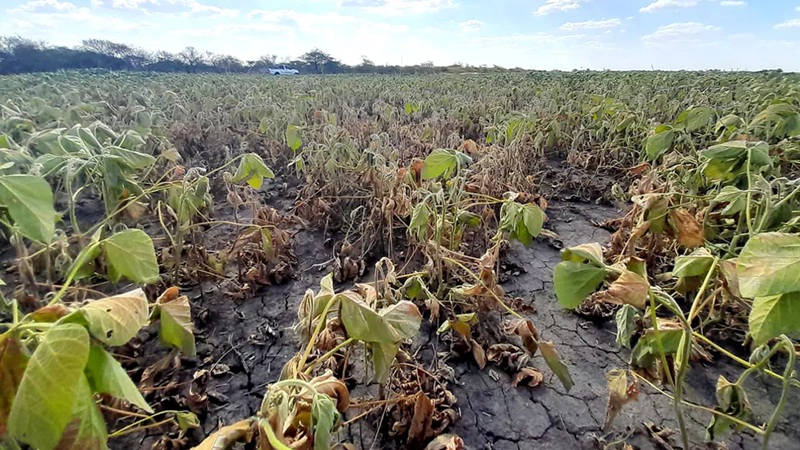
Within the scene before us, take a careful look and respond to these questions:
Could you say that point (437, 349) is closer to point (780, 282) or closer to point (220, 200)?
point (780, 282)

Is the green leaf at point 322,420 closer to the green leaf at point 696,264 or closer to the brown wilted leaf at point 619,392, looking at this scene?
the brown wilted leaf at point 619,392

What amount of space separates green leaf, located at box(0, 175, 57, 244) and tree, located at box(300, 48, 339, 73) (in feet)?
104

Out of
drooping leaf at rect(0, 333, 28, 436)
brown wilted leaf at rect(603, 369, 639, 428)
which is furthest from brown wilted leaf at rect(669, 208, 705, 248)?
drooping leaf at rect(0, 333, 28, 436)

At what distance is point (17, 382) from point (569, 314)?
71.6 inches

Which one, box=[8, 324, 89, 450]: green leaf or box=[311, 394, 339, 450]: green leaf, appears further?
box=[311, 394, 339, 450]: green leaf

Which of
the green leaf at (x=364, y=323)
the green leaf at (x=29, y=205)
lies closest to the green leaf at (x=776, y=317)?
the green leaf at (x=364, y=323)

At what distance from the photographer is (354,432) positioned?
1287 millimetres

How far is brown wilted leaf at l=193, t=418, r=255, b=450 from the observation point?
675 millimetres

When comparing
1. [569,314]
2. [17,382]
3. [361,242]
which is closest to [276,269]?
[361,242]

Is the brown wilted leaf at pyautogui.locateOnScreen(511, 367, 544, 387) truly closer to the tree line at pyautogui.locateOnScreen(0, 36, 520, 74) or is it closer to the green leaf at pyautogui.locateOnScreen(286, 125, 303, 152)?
the green leaf at pyautogui.locateOnScreen(286, 125, 303, 152)

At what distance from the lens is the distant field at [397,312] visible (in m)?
0.71

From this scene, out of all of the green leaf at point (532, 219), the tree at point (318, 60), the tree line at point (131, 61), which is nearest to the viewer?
the green leaf at point (532, 219)

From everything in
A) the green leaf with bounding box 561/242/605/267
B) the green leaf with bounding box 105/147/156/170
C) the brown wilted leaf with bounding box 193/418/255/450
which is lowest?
the brown wilted leaf with bounding box 193/418/255/450

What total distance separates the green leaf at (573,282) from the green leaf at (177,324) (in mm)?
843
